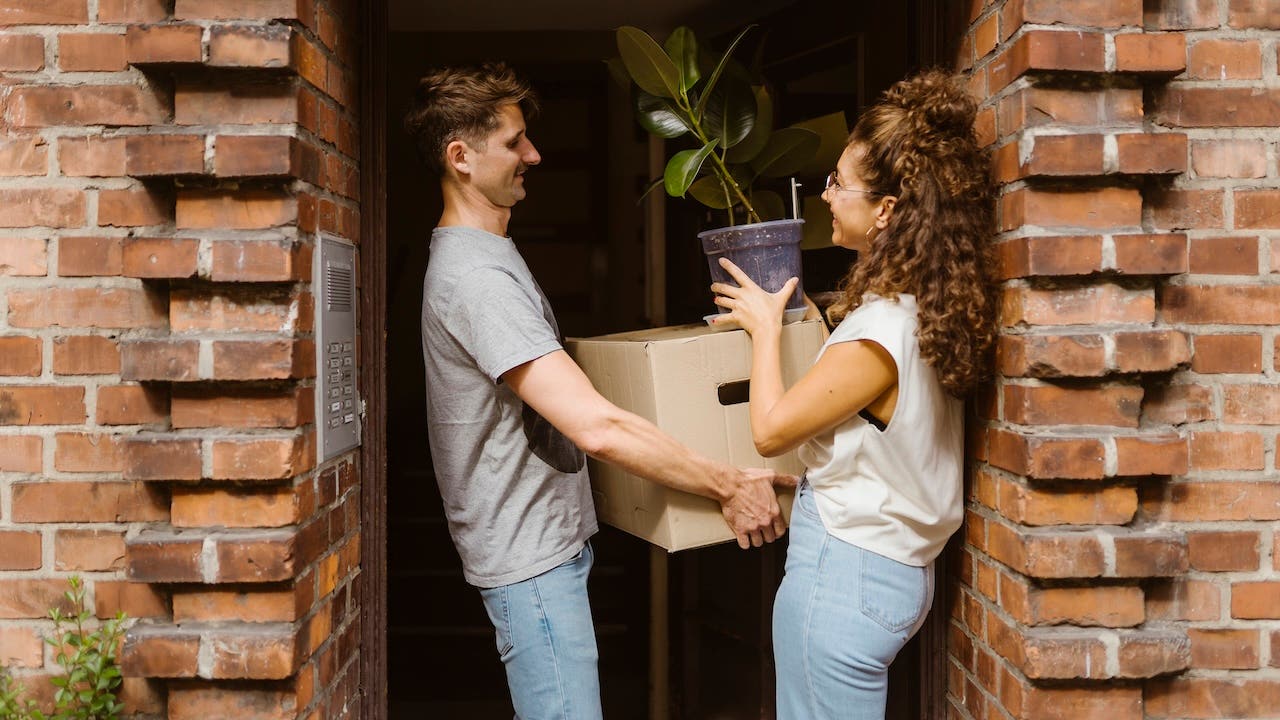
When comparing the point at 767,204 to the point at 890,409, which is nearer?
the point at 890,409

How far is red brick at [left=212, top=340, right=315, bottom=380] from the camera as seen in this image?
139 centimetres

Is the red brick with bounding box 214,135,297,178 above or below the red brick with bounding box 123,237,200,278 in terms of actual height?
above

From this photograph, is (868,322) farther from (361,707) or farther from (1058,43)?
(361,707)

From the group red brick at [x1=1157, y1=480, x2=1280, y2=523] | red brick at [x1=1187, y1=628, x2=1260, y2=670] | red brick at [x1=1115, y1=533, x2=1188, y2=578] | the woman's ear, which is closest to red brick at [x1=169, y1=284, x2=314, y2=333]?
the woman's ear

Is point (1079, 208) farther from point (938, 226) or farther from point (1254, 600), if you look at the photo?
point (1254, 600)

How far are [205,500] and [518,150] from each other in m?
0.94

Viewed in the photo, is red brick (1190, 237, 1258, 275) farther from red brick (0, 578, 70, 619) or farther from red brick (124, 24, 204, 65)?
red brick (0, 578, 70, 619)

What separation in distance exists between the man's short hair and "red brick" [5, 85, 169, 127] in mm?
505

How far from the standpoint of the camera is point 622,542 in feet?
15.3

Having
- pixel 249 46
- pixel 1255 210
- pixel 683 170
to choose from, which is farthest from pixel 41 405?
pixel 1255 210

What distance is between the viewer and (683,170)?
5.94 feet

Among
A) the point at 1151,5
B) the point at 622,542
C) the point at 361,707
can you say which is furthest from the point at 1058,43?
the point at 622,542

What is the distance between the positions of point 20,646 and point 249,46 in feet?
3.59

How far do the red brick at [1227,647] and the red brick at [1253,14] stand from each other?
1.02 m
